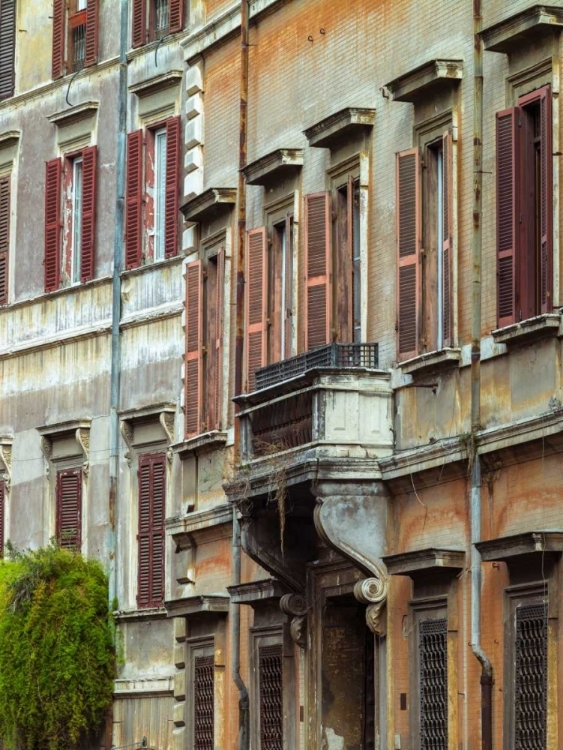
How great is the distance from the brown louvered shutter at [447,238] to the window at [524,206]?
94 centimetres

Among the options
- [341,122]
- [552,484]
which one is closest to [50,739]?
[341,122]

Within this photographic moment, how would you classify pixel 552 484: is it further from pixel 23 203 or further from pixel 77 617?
pixel 23 203

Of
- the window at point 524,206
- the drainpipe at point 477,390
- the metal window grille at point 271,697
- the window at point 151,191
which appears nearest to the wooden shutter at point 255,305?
the metal window grille at point 271,697

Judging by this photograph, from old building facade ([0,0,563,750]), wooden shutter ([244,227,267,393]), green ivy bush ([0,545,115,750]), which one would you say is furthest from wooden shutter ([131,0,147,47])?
green ivy bush ([0,545,115,750])

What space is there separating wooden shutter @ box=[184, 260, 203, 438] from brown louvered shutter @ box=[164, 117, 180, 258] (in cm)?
178

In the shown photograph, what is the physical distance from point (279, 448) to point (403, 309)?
6.79 ft

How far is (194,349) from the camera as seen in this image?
28.0 metres

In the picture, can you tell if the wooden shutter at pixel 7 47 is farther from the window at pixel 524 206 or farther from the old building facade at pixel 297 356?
the window at pixel 524 206

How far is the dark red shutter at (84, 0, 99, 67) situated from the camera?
106ft

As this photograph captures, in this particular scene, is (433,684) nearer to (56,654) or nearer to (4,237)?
(56,654)

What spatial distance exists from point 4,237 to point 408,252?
12.1m

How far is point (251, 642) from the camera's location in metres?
26.2

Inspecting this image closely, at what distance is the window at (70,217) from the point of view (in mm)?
31812

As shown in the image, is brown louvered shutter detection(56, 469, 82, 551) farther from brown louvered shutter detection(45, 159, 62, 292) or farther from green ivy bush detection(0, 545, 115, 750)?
brown louvered shutter detection(45, 159, 62, 292)
